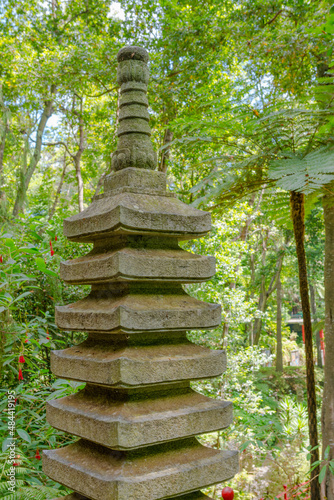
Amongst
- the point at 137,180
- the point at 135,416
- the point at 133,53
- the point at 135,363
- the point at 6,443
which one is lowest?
the point at 6,443

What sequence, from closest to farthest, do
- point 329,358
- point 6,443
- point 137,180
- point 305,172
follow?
point 137,180
point 6,443
point 305,172
point 329,358

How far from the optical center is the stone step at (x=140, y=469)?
164 cm

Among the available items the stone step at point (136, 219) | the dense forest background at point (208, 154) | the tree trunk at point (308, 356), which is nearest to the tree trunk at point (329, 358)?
the dense forest background at point (208, 154)

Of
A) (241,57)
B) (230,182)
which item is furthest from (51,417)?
(241,57)

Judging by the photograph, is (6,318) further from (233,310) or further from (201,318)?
(233,310)

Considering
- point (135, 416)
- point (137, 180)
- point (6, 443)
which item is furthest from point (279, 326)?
point (135, 416)

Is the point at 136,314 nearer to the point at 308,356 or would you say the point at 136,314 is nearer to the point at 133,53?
the point at 133,53

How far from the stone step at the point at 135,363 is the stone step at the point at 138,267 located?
32 cm

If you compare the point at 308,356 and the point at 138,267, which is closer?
the point at 138,267

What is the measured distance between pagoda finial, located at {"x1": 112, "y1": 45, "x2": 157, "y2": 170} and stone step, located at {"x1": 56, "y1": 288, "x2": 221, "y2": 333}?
2.23ft

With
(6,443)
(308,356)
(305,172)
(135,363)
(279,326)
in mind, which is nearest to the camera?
(135,363)

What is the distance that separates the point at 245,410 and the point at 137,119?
698 cm

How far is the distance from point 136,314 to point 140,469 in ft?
2.10

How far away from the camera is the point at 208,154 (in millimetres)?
8398
